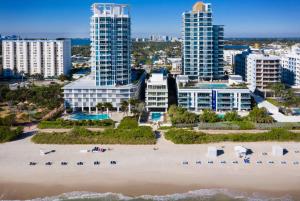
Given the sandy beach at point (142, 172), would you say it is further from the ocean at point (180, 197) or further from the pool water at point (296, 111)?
the pool water at point (296, 111)

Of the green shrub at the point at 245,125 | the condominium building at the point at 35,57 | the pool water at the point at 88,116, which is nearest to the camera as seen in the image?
the green shrub at the point at 245,125

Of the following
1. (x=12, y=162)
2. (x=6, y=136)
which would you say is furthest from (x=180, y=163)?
(x=6, y=136)

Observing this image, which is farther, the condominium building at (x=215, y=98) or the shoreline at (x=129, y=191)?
the condominium building at (x=215, y=98)

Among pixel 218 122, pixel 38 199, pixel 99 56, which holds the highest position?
pixel 99 56

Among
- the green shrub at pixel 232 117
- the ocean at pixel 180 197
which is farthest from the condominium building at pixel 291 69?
the ocean at pixel 180 197

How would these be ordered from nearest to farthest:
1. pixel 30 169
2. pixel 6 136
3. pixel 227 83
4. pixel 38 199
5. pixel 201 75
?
1. pixel 38 199
2. pixel 30 169
3. pixel 6 136
4. pixel 227 83
5. pixel 201 75

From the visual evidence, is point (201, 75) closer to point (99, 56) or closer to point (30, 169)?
point (99, 56)

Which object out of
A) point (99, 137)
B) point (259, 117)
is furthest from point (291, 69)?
point (99, 137)
